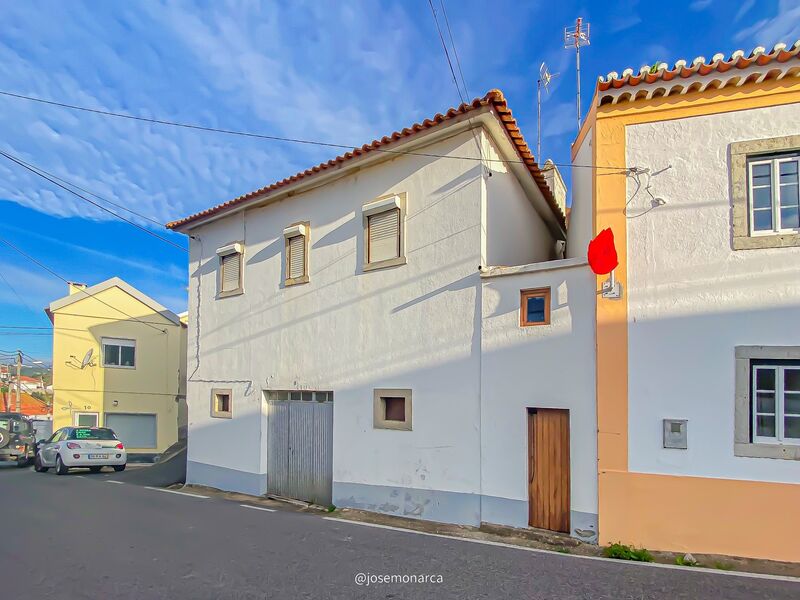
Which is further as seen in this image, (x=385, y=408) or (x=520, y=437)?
(x=385, y=408)

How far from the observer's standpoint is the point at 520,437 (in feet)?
24.2

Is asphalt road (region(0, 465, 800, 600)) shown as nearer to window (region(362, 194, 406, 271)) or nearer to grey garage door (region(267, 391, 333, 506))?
grey garage door (region(267, 391, 333, 506))

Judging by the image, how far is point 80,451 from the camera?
14555 millimetres

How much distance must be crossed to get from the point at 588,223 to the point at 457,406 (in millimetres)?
3393

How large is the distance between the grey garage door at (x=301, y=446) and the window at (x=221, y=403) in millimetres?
1485

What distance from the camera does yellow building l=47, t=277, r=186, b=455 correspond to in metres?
21.9

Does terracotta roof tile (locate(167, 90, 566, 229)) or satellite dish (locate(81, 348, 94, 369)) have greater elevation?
terracotta roof tile (locate(167, 90, 566, 229))

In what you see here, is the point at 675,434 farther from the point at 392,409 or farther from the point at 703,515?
the point at 392,409

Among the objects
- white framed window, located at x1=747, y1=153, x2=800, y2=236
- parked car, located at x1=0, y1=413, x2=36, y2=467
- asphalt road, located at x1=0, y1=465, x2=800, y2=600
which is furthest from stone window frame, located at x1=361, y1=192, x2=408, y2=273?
parked car, located at x1=0, y1=413, x2=36, y2=467

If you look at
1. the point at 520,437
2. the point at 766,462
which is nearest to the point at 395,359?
the point at 520,437

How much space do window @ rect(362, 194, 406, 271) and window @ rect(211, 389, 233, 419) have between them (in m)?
5.03

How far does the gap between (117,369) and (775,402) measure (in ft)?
77.7

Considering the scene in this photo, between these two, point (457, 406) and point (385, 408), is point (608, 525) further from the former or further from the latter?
point (385, 408)

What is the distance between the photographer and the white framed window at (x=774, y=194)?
6344 millimetres
